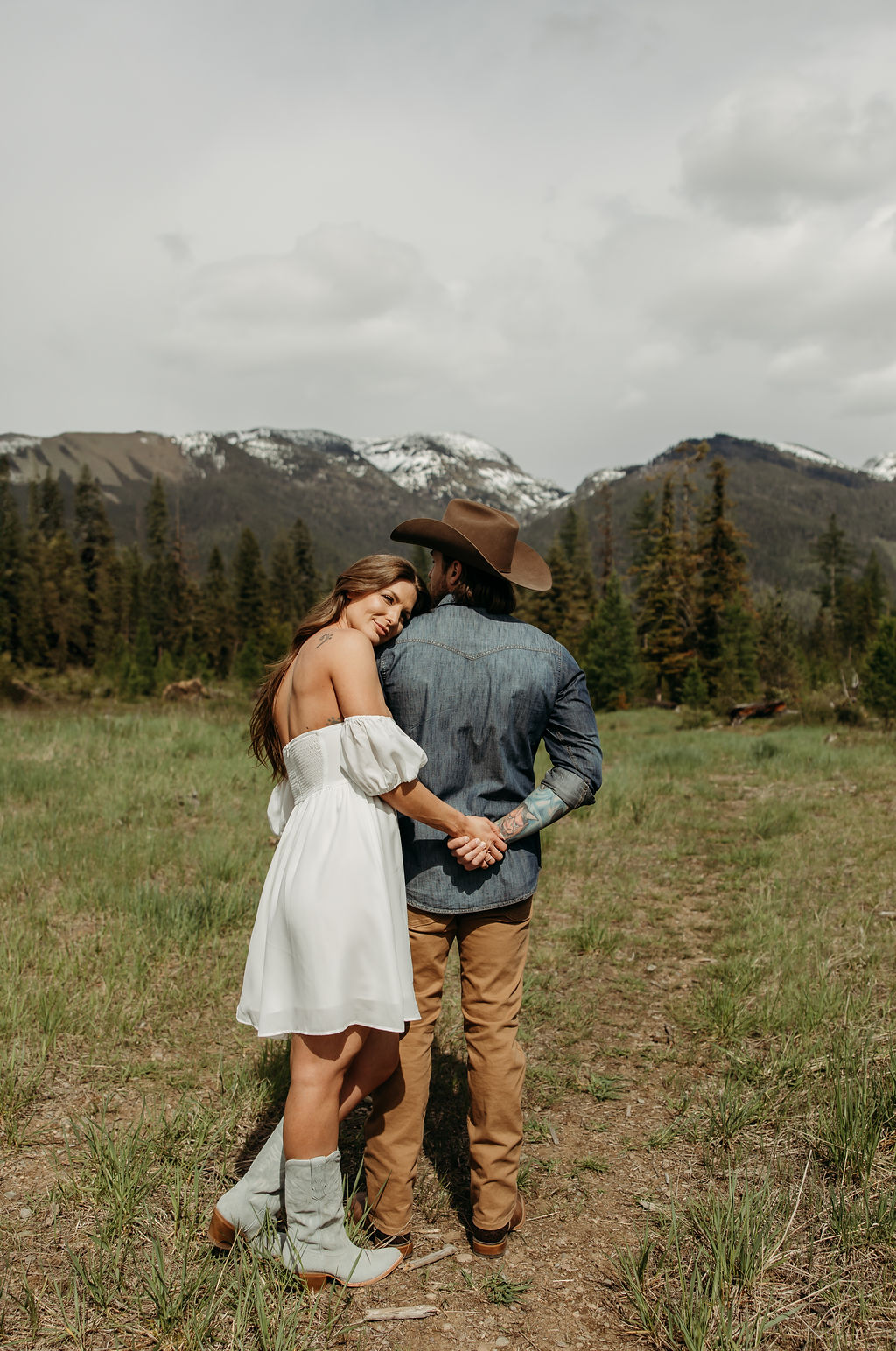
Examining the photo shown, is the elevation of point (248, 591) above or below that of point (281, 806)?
above

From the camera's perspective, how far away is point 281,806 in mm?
2887

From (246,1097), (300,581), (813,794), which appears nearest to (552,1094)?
(246,1097)

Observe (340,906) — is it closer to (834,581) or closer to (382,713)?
(382,713)

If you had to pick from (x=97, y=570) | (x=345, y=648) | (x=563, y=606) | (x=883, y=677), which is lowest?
(x=883, y=677)

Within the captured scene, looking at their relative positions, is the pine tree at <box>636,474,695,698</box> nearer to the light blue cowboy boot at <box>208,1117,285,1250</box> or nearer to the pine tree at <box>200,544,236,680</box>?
the light blue cowboy boot at <box>208,1117,285,1250</box>

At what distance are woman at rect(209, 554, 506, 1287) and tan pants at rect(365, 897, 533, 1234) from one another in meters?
0.13

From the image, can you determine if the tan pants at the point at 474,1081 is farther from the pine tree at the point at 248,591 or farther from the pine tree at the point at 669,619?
the pine tree at the point at 248,591

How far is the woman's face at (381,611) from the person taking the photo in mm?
2697

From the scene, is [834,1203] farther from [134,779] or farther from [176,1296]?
[134,779]

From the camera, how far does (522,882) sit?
2.83 meters

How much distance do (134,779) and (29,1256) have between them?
20.7 feet

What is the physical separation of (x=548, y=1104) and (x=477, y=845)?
73.9 inches

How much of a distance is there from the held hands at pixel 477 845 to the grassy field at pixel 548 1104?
1.18m

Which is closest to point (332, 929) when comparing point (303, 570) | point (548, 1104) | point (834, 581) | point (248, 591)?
point (548, 1104)
